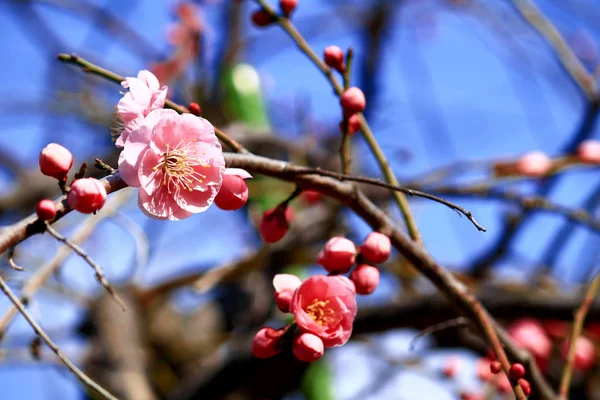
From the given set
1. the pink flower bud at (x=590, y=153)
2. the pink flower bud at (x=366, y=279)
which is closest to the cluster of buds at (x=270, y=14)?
the pink flower bud at (x=366, y=279)

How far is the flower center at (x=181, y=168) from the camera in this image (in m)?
0.56

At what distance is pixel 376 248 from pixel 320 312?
0.31ft

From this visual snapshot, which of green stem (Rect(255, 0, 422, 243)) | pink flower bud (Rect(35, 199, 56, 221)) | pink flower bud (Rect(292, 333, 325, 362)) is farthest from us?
green stem (Rect(255, 0, 422, 243))

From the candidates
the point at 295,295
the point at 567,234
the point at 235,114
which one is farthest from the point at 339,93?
the point at 235,114

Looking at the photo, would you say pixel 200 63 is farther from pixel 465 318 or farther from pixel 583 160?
pixel 465 318

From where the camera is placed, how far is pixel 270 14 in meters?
0.83

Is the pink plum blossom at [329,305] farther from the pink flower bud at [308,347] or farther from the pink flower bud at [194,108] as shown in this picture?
the pink flower bud at [194,108]

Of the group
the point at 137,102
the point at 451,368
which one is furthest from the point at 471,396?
the point at 137,102

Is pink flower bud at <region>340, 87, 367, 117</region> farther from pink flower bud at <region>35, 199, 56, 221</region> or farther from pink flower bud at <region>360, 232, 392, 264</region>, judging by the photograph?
pink flower bud at <region>35, 199, 56, 221</region>

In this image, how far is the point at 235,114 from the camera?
7.61ft

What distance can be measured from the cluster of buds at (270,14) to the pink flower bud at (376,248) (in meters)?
0.36

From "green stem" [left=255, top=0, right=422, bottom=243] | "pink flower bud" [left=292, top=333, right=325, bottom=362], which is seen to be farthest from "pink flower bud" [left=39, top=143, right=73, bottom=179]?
"green stem" [left=255, top=0, right=422, bottom=243]

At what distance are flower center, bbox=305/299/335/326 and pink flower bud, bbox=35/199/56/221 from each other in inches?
10.6

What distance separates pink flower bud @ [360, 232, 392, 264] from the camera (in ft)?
2.11
